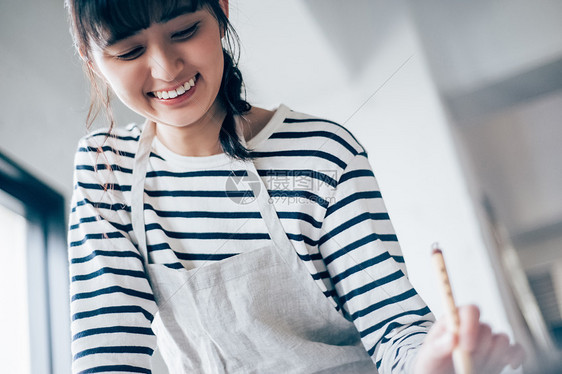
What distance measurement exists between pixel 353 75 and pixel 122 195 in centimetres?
31

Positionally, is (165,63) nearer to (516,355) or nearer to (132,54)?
(132,54)

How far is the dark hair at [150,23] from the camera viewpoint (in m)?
0.40

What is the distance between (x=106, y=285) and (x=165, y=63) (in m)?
0.20

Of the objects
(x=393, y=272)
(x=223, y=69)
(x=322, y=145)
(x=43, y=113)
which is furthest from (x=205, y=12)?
(x=43, y=113)

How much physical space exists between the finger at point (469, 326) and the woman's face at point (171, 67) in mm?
290

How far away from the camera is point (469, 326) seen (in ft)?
0.69

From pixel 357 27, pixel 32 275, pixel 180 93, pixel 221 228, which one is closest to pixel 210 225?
pixel 221 228

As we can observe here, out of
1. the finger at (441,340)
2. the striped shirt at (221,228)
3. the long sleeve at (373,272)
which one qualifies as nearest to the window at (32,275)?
the striped shirt at (221,228)

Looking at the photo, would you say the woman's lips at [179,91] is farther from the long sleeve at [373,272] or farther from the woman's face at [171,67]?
the long sleeve at [373,272]

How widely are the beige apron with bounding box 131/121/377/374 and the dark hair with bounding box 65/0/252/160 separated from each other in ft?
0.24

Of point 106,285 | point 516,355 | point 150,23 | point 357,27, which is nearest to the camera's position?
point 516,355

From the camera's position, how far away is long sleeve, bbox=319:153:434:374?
0.91 ft

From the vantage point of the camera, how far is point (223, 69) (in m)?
0.44

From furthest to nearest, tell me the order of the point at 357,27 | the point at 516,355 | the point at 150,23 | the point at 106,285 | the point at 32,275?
the point at 32,275 → the point at 106,285 → the point at 150,23 → the point at 357,27 → the point at 516,355
